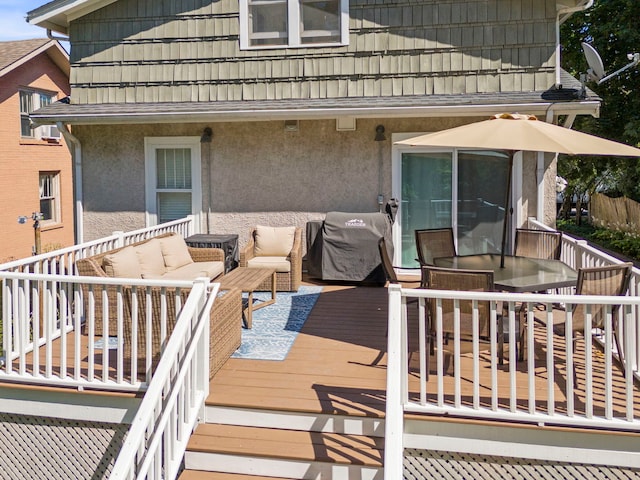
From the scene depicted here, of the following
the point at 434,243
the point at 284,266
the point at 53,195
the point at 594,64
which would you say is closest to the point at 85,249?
the point at 284,266

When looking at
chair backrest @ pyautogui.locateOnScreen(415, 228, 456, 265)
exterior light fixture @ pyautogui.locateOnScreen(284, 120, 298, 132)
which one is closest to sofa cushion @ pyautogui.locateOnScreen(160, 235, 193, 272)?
exterior light fixture @ pyautogui.locateOnScreen(284, 120, 298, 132)

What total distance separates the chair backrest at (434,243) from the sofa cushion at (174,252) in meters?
3.09

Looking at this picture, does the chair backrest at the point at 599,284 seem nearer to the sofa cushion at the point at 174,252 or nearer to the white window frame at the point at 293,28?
the sofa cushion at the point at 174,252

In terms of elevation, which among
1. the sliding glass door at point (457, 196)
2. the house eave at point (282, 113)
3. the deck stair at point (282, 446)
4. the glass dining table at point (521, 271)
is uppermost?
the house eave at point (282, 113)

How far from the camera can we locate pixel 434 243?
721cm

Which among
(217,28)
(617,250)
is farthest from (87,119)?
(617,250)

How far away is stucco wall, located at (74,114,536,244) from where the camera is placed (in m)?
9.02

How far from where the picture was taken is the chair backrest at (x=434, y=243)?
23.2 ft

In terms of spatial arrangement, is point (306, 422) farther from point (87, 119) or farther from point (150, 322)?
point (87, 119)

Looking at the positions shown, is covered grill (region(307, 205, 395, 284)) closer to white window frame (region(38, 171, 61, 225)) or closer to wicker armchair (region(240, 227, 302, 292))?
wicker armchair (region(240, 227, 302, 292))

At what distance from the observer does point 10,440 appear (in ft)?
16.0

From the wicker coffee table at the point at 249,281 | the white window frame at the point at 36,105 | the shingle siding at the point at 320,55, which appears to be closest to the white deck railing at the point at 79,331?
the wicker coffee table at the point at 249,281

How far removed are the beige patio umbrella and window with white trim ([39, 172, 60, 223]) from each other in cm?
1681

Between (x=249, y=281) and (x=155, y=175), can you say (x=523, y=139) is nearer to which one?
(x=249, y=281)
